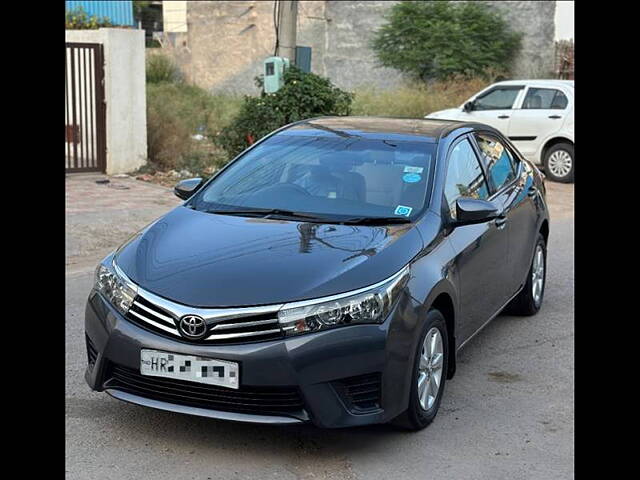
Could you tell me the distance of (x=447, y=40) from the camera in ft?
91.5

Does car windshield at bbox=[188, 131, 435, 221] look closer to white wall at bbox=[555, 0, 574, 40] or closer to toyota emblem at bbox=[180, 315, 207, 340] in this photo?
toyota emblem at bbox=[180, 315, 207, 340]

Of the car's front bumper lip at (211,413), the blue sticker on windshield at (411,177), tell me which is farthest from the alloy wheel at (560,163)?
the car's front bumper lip at (211,413)

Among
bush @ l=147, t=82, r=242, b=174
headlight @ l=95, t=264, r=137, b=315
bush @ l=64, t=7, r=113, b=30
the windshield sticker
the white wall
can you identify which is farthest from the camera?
the white wall

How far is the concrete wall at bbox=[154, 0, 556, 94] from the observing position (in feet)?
92.7

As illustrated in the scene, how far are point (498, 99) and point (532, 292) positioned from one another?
10077 mm

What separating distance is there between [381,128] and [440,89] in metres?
17.8

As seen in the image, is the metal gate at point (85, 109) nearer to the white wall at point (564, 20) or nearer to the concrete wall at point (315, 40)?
the concrete wall at point (315, 40)

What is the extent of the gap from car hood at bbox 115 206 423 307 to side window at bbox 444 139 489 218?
635 millimetres

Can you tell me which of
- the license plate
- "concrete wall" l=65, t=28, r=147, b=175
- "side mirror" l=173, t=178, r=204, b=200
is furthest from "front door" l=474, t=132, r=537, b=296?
"concrete wall" l=65, t=28, r=147, b=175

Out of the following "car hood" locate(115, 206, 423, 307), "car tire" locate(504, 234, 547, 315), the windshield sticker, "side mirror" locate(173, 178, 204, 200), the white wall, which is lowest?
"car tire" locate(504, 234, 547, 315)

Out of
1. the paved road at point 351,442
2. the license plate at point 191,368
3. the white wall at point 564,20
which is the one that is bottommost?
the paved road at point 351,442

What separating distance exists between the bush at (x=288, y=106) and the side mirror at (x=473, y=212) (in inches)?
289

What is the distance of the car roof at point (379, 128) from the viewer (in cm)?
593
